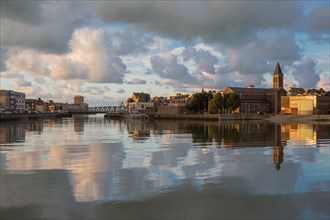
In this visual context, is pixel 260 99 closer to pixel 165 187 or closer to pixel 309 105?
pixel 309 105

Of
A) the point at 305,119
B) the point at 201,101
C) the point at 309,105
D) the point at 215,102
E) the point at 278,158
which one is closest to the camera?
the point at 278,158

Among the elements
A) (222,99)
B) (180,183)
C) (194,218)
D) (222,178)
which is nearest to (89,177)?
(180,183)

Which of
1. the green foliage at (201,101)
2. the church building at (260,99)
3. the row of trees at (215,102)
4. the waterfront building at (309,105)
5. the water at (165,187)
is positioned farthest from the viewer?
the church building at (260,99)

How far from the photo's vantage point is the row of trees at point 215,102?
144500mm

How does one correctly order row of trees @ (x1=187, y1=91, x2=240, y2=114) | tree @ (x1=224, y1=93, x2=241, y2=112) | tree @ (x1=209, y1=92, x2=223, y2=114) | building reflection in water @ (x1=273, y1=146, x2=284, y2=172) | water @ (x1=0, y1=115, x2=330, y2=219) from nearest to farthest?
water @ (x1=0, y1=115, x2=330, y2=219) → building reflection in water @ (x1=273, y1=146, x2=284, y2=172) → tree @ (x1=209, y1=92, x2=223, y2=114) → row of trees @ (x1=187, y1=91, x2=240, y2=114) → tree @ (x1=224, y1=93, x2=241, y2=112)

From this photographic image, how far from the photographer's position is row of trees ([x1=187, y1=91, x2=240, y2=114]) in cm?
14450

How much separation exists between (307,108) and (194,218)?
513ft

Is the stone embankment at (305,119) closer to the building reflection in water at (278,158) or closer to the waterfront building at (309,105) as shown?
the waterfront building at (309,105)

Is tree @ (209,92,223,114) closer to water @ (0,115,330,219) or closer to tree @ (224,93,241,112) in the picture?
tree @ (224,93,241,112)

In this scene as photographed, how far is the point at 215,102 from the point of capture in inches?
5664

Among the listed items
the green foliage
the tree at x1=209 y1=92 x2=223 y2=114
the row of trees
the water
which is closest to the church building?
the green foliage

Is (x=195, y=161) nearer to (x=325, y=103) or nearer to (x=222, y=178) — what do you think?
(x=222, y=178)

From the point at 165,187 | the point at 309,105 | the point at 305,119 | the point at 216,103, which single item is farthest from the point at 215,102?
the point at 165,187

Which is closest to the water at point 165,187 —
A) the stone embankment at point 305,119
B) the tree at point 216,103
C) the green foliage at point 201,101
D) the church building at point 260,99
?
the stone embankment at point 305,119
